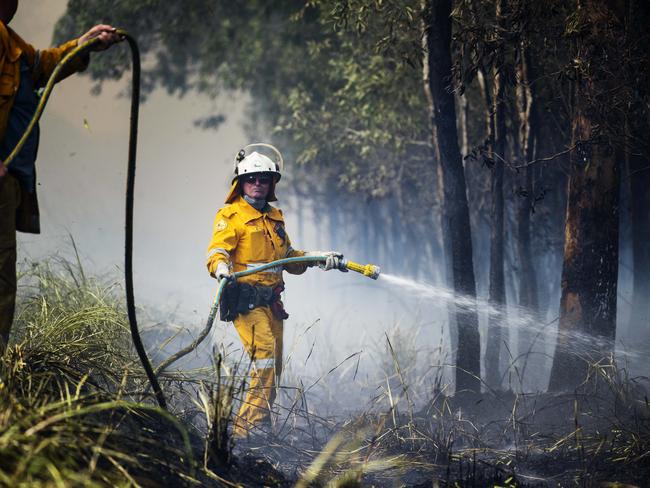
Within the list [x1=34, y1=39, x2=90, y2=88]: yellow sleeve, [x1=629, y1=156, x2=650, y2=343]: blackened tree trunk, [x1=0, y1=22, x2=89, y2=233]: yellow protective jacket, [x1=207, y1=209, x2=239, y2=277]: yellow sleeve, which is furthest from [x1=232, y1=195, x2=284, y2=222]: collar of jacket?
[x1=629, y1=156, x2=650, y2=343]: blackened tree trunk

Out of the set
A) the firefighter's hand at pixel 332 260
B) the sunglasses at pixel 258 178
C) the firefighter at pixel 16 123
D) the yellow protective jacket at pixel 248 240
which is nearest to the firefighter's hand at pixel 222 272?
the yellow protective jacket at pixel 248 240

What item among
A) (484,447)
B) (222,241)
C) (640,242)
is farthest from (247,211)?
(640,242)

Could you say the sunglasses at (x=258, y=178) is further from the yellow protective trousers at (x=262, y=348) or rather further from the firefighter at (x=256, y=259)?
the yellow protective trousers at (x=262, y=348)

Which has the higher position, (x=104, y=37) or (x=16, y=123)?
(x=104, y=37)

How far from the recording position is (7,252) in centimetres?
379

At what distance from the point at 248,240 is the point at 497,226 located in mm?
2766

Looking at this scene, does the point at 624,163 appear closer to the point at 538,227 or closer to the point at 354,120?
the point at 538,227

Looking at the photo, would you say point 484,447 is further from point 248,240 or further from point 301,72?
point 301,72

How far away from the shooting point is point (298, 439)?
5863 mm

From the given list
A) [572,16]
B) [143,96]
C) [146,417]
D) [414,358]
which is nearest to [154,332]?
[414,358]

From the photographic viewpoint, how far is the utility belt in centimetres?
580

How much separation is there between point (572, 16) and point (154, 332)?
19.8 feet

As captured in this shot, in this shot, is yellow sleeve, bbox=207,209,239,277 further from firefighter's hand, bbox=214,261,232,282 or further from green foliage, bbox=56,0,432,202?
green foliage, bbox=56,0,432,202

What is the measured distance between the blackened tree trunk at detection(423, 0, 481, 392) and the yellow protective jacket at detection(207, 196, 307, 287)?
1.58m
